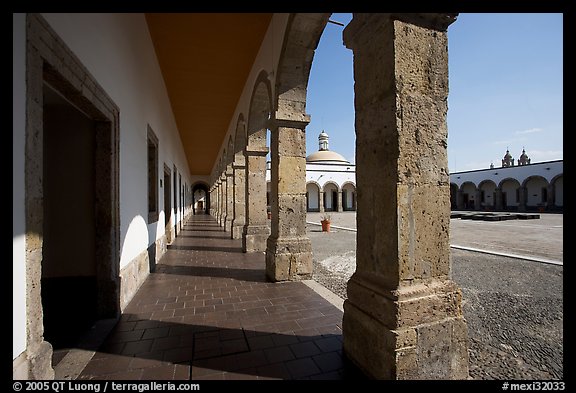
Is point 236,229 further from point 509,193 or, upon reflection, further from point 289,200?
point 509,193

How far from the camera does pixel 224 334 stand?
2.69 m

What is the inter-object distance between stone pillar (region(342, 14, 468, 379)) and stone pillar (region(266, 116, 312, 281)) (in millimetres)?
2437

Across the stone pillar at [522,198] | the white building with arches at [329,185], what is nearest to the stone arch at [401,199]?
the white building with arches at [329,185]

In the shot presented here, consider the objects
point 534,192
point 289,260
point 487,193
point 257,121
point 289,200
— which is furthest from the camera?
point 487,193

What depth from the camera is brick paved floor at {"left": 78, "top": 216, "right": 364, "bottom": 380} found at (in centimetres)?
211

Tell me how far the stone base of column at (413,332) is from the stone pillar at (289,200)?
249 centimetres

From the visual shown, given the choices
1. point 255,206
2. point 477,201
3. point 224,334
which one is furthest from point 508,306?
point 477,201

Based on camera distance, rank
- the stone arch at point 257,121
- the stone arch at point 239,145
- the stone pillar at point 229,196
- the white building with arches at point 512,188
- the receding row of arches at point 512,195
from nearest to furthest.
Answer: the stone arch at point 257,121, the stone arch at point 239,145, the stone pillar at point 229,196, the white building with arches at point 512,188, the receding row of arches at point 512,195

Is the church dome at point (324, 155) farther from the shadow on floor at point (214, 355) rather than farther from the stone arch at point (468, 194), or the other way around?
the shadow on floor at point (214, 355)

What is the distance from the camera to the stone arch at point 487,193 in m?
30.7

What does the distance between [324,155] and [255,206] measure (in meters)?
34.6
